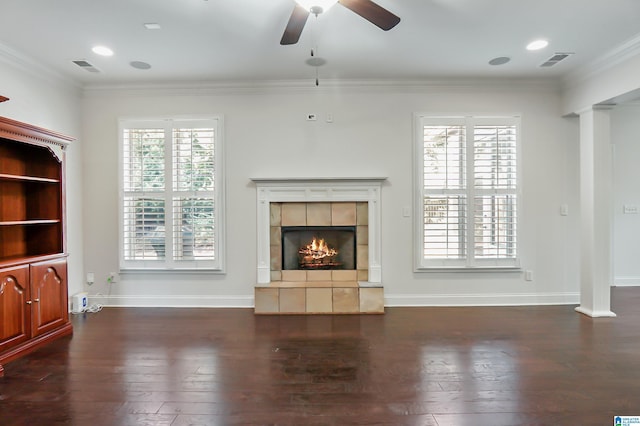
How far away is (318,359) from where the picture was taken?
9.45 feet

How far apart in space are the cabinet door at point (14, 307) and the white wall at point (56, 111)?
47.8 inches

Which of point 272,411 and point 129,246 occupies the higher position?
point 129,246

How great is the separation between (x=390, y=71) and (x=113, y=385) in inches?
161

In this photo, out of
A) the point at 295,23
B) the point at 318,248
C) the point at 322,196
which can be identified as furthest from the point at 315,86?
the point at 318,248

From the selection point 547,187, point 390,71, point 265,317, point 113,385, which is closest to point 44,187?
point 113,385

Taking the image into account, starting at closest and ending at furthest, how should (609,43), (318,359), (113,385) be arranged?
(113,385) → (318,359) → (609,43)

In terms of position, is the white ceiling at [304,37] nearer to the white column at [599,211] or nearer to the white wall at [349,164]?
the white wall at [349,164]

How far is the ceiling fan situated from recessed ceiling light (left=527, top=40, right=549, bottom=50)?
1968 millimetres

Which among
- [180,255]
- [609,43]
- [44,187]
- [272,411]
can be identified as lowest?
[272,411]

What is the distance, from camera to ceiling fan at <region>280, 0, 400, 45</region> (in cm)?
211

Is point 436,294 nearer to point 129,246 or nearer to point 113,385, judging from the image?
point 113,385

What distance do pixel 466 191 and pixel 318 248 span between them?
2.05m

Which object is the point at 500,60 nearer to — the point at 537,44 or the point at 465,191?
the point at 537,44

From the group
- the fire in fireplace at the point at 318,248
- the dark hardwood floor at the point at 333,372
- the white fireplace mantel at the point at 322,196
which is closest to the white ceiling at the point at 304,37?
the white fireplace mantel at the point at 322,196
